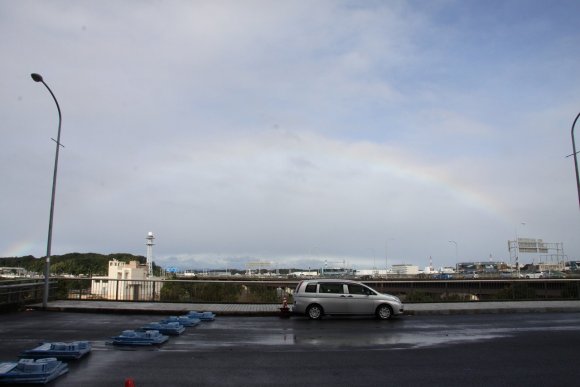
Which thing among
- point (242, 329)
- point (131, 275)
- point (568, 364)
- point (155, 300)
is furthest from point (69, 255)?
point (568, 364)

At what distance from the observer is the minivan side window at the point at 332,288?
20.6 metres

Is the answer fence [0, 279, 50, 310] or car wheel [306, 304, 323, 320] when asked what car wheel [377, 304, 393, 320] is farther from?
fence [0, 279, 50, 310]

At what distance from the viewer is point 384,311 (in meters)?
20.3

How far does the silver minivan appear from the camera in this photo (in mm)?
20250

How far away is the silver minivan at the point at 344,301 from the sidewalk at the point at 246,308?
74.0 inches

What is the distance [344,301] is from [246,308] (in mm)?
5175

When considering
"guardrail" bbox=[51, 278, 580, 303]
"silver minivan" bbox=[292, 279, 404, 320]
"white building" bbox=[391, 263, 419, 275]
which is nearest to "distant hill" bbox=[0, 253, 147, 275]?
"white building" bbox=[391, 263, 419, 275]

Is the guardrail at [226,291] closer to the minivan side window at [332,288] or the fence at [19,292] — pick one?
the fence at [19,292]

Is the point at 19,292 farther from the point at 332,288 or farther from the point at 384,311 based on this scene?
the point at 384,311

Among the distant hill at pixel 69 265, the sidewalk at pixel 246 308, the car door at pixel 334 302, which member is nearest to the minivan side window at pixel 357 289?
the car door at pixel 334 302

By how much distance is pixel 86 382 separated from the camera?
8695 mm

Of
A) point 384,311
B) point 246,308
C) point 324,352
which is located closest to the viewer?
point 324,352

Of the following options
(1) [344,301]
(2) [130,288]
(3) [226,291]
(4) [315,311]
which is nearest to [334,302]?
(1) [344,301]

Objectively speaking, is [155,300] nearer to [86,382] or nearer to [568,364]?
[86,382]
